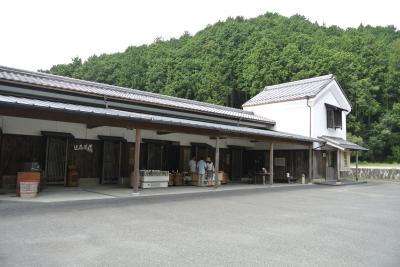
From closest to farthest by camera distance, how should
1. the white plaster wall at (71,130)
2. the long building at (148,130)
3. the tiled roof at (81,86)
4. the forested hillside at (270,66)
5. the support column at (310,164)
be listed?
the long building at (148,130) < the white plaster wall at (71,130) < the tiled roof at (81,86) < the support column at (310,164) < the forested hillside at (270,66)

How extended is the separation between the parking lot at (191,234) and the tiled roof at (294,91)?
466 inches

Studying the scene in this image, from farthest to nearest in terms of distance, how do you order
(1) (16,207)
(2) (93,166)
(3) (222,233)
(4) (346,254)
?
(2) (93,166)
(1) (16,207)
(3) (222,233)
(4) (346,254)

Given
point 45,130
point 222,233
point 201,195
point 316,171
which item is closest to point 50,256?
point 222,233

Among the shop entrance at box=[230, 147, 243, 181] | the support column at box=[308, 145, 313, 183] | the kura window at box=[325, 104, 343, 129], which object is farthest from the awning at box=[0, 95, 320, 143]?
the kura window at box=[325, 104, 343, 129]

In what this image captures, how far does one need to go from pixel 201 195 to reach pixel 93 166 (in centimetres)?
492

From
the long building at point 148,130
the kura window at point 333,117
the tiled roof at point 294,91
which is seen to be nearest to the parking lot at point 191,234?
the long building at point 148,130

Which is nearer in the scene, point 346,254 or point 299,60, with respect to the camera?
point 346,254

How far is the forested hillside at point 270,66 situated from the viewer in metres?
35.1

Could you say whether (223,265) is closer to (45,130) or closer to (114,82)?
(45,130)

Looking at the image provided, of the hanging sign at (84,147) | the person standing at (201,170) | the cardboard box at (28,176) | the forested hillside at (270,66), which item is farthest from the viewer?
the forested hillside at (270,66)

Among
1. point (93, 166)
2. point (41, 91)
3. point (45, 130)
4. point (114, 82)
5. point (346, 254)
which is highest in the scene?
point (114, 82)

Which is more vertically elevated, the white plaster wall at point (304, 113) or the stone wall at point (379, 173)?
the white plaster wall at point (304, 113)

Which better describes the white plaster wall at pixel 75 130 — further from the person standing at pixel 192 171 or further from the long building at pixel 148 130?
the person standing at pixel 192 171

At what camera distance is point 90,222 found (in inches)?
261
